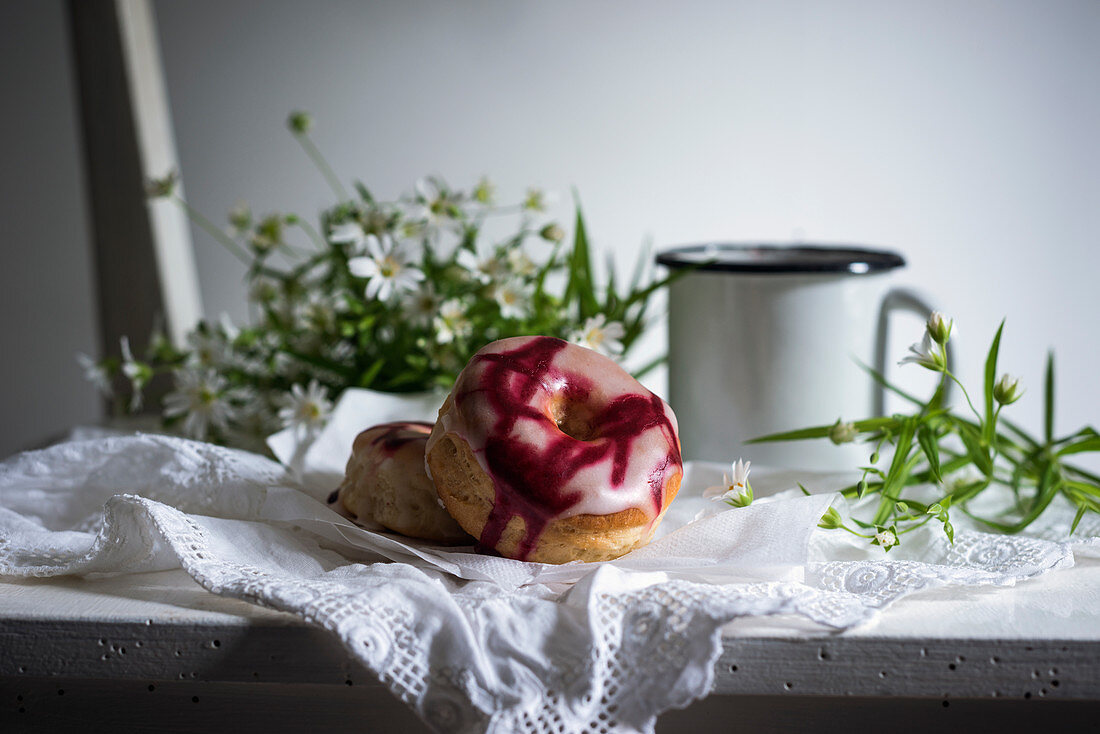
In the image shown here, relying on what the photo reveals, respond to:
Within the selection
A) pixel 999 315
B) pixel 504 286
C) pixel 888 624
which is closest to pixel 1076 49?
pixel 999 315

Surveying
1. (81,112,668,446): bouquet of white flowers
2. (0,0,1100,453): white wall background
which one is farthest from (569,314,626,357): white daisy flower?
(0,0,1100,453): white wall background

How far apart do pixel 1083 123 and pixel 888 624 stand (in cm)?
80

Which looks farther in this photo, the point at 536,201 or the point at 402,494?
the point at 536,201

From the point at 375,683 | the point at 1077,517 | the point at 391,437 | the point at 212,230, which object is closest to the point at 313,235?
the point at 212,230

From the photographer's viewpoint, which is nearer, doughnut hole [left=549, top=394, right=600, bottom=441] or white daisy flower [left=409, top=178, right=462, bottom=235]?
doughnut hole [left=549, top=394, right=600, bottom=441]

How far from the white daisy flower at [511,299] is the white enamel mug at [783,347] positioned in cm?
10

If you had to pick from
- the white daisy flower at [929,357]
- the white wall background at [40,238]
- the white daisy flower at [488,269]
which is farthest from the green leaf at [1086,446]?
the white wall background at [40,238]

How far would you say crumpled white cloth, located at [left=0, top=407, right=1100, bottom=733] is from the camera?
0.27 metres

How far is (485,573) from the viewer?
0.33m

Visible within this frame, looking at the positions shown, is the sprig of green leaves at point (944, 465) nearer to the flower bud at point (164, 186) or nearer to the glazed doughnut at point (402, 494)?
the glazed doughnut at point (402, 494)

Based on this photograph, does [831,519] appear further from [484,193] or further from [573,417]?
[484,193]

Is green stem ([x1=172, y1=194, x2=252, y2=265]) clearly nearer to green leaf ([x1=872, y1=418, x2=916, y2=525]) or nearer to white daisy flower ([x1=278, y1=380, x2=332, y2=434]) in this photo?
white daisy flower ([x1=278, y1=380, x2=332, y2=434])

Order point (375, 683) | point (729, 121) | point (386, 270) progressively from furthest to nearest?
point (729, 121)
point (386, 270)
point (375, 683)

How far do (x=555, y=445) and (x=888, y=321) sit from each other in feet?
0.86
